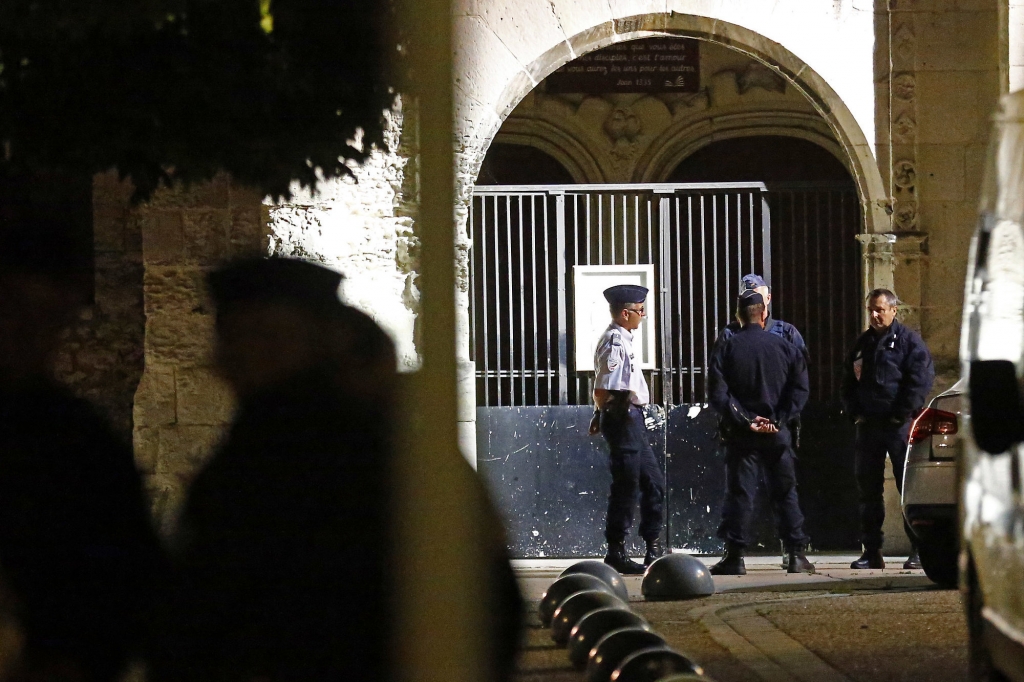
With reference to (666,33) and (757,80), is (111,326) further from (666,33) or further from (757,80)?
(757,80)

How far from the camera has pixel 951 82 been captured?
9758 millimetres

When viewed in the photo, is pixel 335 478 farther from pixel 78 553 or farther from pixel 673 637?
pixel 673 637

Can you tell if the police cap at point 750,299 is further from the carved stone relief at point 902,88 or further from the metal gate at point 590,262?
the carved stone relief at point 902,88

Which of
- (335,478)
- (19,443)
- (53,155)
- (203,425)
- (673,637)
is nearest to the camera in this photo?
(335,478)

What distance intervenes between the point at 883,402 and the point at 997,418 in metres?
5.34

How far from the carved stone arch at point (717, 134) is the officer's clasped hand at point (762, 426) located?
5322 millimetres

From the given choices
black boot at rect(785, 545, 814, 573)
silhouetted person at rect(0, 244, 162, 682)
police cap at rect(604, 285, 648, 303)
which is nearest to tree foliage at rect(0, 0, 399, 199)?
silhouetted person at rect(0, 244, 162, 682)

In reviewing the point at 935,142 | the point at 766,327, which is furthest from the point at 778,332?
the point at 935,142

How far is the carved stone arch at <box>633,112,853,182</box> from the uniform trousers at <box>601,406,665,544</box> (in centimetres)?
525

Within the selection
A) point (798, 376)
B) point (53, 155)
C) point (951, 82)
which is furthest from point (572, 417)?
point (53, 155)

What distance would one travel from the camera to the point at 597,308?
10.3 m

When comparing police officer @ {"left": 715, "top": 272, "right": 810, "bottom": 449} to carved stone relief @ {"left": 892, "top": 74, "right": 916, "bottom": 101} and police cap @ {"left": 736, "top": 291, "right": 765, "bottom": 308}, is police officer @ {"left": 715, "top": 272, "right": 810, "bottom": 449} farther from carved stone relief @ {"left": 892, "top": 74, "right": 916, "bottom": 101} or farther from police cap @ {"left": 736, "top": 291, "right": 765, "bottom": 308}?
carved stone relief @ {"left": 892, "top": 74, "right": 916, "bottom": 101}

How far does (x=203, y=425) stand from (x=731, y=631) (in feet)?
10.2

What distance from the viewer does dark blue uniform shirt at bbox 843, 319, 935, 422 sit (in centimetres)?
888
